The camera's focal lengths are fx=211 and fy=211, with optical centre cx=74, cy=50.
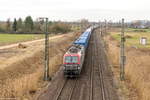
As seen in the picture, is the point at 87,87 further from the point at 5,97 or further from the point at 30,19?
the point at 30,19

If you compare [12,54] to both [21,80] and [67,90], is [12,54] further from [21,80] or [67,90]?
[67,90]

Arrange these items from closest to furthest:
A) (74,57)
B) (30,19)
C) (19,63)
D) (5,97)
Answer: (5,97)
(74,57)
(19,63)
(30,19)

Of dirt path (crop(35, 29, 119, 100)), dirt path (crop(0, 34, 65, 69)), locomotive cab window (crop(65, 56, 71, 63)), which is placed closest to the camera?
dirt path (crop(35, 29, 119, 100))

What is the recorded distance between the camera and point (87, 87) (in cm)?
2391

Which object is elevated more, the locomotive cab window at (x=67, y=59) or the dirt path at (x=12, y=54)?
the locomotive cab window at (x=67, y=59)

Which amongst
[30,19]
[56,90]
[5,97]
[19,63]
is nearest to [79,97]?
[56,90]

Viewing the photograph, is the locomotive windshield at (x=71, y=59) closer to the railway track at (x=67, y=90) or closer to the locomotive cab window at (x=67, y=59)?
the locomotive cab window at (x=67, y=59)

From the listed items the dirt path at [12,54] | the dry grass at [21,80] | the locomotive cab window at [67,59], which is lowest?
the dry grass at [21,80]

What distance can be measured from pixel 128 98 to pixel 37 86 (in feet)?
32.8

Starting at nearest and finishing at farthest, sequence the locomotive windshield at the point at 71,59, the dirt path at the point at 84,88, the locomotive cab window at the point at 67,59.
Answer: the dirt path at the point at 84,88, the locomotive windshield at the point at 71,59, the locomotive cab window at the point at 67,59

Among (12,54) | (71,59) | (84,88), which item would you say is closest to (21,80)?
(71,59)

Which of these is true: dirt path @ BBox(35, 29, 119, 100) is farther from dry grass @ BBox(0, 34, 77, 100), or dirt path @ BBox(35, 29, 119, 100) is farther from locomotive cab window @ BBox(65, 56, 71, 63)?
locomotive cab window @ BBox(65, 56, 71, 63)

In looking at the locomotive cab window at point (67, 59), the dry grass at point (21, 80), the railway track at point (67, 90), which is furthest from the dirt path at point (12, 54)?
the railway track at point (67, 90)

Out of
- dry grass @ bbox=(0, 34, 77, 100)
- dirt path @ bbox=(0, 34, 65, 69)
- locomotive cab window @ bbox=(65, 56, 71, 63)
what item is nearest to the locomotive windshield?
locomotive cab window @ bbox=(65, 56, 71, 63)
